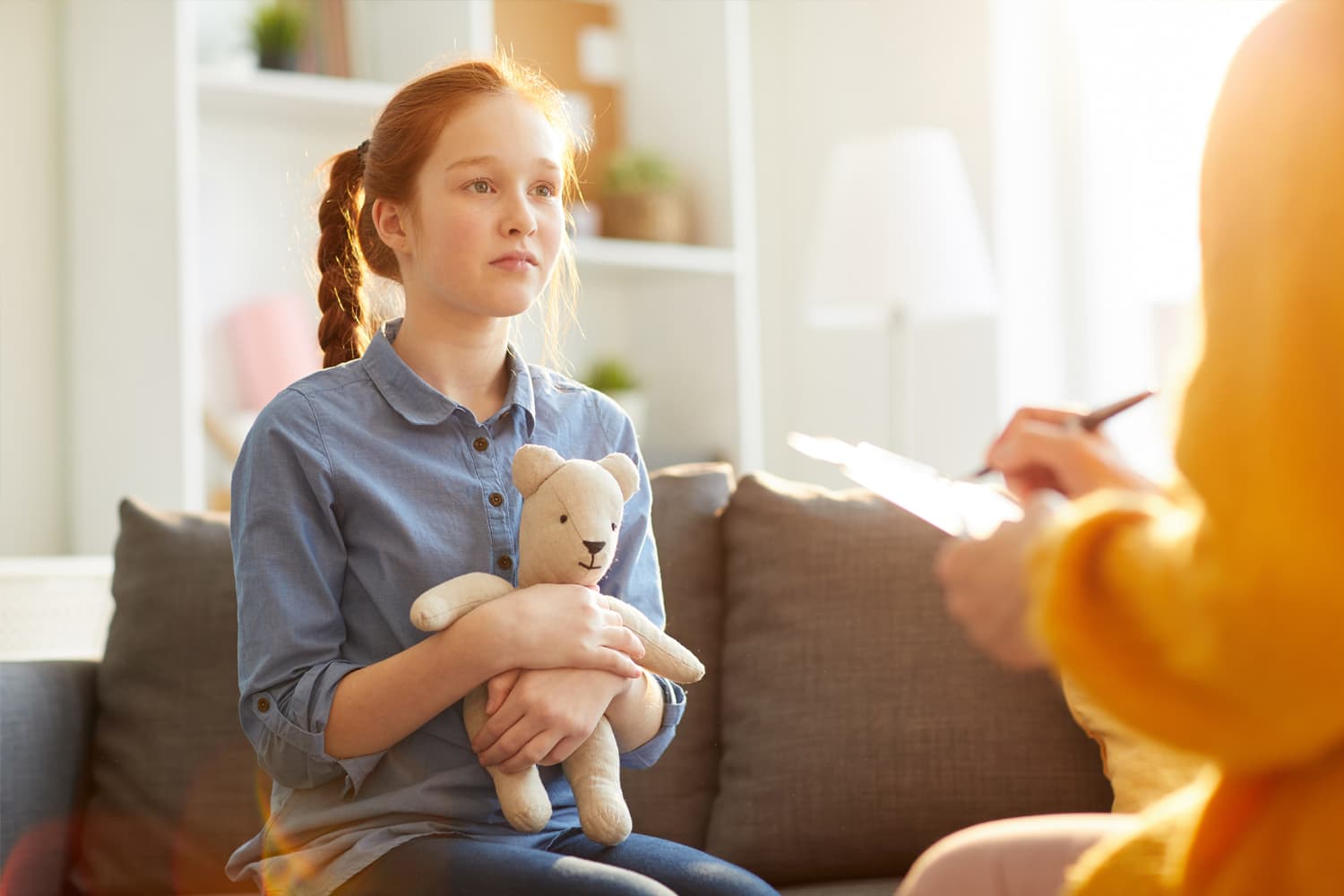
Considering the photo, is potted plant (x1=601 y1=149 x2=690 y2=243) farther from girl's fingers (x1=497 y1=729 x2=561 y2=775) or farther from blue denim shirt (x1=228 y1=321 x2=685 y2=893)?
girl's fingers (x1=497 y1=729 x2=561 y2=775)

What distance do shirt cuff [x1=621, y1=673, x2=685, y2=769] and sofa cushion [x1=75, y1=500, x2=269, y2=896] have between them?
0.59 meters

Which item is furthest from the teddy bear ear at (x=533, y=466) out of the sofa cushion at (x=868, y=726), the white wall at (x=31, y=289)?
the white wall at (x=31, y=289)

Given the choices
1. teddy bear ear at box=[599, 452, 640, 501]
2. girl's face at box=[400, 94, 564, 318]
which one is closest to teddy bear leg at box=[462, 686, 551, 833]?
teddy bear ear at box=[599, 452, 640, 501]

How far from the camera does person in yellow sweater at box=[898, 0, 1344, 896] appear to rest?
19.7 inches

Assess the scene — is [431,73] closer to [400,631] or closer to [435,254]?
[435,254]

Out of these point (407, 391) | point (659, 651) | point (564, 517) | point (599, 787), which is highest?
point (407, 391)

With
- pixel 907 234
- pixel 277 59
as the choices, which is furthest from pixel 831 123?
pixel 277 59

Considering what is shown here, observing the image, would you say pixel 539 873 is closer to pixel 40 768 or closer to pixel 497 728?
pixel 497 728

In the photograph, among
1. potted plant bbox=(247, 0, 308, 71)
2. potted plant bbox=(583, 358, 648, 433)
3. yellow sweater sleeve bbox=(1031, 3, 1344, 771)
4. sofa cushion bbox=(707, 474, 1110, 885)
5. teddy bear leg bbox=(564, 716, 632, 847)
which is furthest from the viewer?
potted plant bbox=(583, 358, 648, 433)

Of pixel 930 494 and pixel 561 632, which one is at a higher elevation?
pixel 930 494

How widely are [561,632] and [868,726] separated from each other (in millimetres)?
604

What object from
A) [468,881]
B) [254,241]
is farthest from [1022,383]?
[468,881]

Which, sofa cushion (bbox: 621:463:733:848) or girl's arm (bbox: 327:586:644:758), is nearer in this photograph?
girl's arm (bbox: 327:586:644:758)

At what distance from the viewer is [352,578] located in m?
1.13
